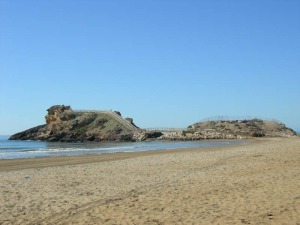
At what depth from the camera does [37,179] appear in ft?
56.7

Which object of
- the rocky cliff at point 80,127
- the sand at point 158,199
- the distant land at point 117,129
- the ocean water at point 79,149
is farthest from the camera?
the rocky cliff at point 80,127

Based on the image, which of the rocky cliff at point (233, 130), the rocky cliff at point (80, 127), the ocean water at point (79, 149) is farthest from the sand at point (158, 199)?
the rocky cliff at point (80, 127)

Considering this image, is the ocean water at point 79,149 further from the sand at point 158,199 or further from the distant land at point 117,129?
the sand at point 158,199

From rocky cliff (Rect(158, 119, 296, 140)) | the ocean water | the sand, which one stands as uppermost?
rocky cliff (Rect(158, 119, 296, 140))

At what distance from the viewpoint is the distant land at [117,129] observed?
86.7m

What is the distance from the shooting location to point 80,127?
104938mm

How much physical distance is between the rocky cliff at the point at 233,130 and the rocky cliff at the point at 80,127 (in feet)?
44.5

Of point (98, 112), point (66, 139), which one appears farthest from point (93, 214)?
point (98, 112)

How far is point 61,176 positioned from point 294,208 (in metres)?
12.1

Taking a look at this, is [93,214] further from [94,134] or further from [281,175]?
[94,134]

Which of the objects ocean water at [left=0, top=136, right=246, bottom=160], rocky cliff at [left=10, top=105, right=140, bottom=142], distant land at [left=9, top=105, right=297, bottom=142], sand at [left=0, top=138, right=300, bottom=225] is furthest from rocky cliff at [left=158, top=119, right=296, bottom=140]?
sand at [left=0, top=138, right=300, bottom=225]

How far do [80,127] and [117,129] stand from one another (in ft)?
49.4

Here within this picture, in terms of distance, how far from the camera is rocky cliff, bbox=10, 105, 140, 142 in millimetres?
94750

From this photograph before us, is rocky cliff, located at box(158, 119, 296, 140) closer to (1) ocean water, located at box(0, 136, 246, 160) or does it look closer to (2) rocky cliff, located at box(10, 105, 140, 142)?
(2) rocky cliff, located at box(10, 105, 140, 142)
